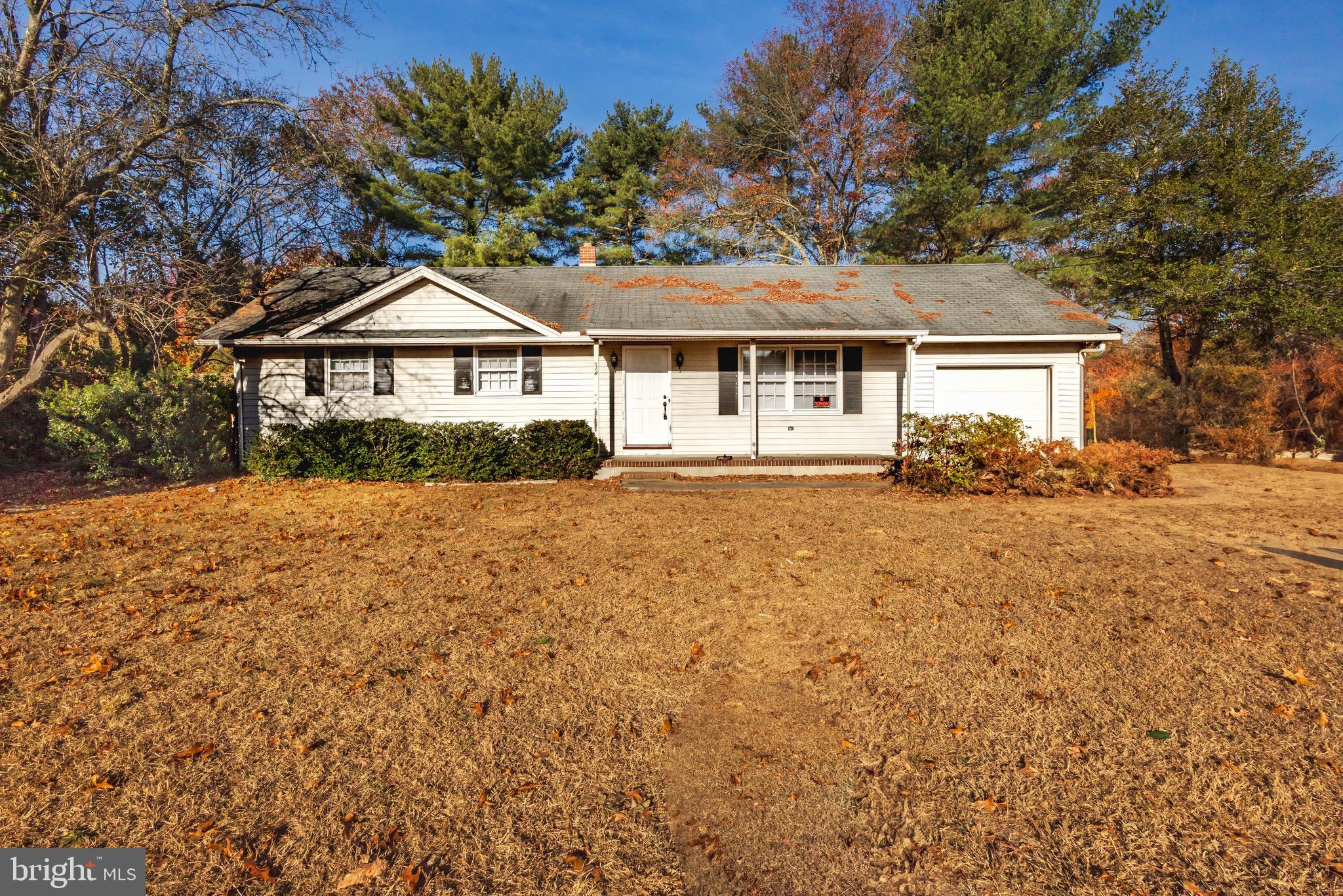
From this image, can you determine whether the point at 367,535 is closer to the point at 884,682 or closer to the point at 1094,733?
the point at 884,682

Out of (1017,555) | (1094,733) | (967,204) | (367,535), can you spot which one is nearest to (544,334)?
(367,535)

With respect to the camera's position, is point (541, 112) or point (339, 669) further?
point (541, 112)

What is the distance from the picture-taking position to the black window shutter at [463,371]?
12945 millimetres

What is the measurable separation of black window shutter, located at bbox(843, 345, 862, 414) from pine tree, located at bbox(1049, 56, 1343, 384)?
9066 millimetres

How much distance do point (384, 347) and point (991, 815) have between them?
13.1m

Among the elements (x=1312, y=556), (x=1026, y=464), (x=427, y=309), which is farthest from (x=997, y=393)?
(x=427, y=309)

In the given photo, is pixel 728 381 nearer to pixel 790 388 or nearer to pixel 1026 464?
pixel 790 388

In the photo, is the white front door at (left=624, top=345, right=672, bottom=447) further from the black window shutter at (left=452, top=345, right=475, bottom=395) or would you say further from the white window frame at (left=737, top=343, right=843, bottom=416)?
the black window shutter at (left=452, top=345, right=475, bottom=395)

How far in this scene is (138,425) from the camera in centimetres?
1088

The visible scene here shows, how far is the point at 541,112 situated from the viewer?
80.1 ft

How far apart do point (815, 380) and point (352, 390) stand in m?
9.58

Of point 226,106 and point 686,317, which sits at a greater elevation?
point 226,106

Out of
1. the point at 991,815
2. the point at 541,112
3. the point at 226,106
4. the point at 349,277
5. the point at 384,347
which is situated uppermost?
the point at 541,112

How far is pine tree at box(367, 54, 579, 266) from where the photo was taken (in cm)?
2317
